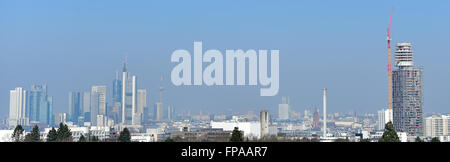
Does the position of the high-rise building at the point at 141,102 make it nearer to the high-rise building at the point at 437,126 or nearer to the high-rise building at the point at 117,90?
the high-rise building at the point at 117,90

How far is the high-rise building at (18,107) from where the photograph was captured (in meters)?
76.7

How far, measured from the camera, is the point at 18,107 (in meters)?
82.8

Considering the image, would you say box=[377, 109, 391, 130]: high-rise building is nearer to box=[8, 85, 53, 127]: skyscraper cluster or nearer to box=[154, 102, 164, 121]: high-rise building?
box=[154, 102, 164, 121]: high-rise building

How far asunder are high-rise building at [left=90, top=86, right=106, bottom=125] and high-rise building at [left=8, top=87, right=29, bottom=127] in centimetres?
838

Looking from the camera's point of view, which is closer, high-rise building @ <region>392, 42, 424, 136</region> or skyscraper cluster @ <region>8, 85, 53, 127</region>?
skyscraper cluster @ <region>8, 85, 53, 127</region>

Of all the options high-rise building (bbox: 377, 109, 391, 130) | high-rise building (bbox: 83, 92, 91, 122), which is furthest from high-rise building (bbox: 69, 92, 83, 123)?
high-rise building (bbox: 377, 109, 391, 130)

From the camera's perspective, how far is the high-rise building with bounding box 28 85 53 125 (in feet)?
267

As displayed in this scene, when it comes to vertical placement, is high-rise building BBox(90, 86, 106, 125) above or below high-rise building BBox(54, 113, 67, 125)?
above

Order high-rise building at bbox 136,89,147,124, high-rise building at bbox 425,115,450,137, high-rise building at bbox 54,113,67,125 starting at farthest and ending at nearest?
high-rise building at bbox 136,89,147,124, high-rise building at bbox 54,113,67,125, high-rise building at bbox 425,115,450,137

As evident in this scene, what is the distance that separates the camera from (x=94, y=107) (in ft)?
300

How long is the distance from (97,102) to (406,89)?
140 feet

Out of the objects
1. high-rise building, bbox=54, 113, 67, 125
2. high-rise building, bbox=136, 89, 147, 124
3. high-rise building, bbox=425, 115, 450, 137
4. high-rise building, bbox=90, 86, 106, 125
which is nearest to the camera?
high-rise building, bbox=425, 115, 450, 137
